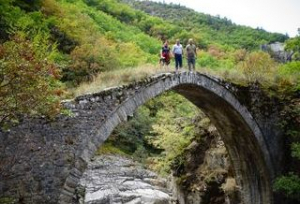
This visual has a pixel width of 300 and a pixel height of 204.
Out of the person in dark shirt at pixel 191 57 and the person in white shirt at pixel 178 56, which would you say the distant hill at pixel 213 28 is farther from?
the person in white shirt at pixel 178 56

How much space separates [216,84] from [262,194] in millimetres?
4749

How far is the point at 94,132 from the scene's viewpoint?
34.0 feet

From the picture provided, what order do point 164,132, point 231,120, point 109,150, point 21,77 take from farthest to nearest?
point 109,150 → point 164,132 → point 231,120 → point 21,77

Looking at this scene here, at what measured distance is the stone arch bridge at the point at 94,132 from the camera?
9234 mm

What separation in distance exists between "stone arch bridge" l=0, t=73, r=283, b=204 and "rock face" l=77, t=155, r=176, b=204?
6143mm

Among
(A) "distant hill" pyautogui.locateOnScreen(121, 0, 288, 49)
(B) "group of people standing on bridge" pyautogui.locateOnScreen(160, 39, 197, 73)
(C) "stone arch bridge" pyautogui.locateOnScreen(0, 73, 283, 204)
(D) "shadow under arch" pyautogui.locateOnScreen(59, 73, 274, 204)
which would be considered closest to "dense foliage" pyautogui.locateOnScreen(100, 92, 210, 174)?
(D) "shadow under arch" pyautogui.locateOnScreen(59, 73, 274, 204)

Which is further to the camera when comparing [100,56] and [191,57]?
[100,56]

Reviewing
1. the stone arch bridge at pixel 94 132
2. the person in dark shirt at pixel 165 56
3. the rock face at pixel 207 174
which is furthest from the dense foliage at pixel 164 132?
the person in dark shirt at pixel 165 56

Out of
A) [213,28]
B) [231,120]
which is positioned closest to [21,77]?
[231,120]

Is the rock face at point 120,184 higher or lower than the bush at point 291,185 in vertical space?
higher

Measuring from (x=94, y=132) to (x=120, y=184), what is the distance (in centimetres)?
1409

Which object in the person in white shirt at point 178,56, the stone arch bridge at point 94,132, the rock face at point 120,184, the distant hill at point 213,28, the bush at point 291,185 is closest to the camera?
the stone arch bridge at point 94,132

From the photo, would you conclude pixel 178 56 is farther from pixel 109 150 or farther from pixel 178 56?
pixel 109 150

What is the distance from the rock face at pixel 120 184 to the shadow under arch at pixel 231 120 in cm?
456
